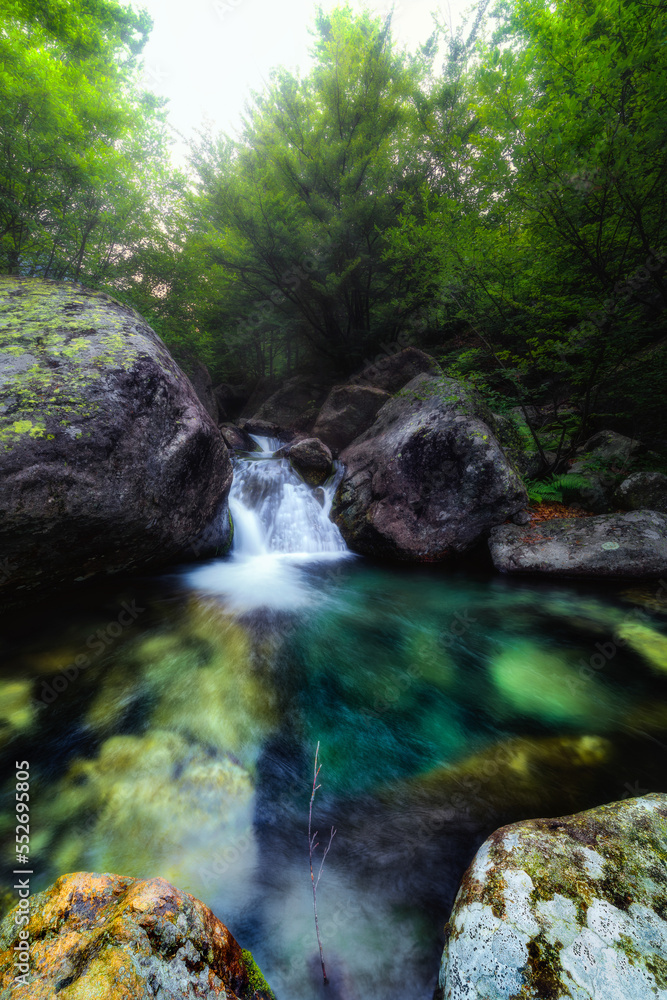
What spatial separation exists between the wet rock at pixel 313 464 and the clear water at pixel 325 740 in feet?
14.0

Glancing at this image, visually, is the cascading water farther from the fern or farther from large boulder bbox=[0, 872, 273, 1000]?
the fern

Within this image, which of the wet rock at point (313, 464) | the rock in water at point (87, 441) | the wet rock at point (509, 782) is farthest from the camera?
the wet rock at point (313, 464)

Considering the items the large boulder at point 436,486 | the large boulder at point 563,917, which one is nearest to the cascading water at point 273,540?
the large boulder at point 436,486

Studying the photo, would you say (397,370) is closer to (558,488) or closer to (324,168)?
(324,168)

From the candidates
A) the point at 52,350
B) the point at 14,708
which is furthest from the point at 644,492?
the point at 52,350

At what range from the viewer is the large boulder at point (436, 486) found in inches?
244

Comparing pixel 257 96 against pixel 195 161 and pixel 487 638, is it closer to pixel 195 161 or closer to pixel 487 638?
pixel 195 161

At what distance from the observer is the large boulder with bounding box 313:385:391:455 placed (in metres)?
10.9

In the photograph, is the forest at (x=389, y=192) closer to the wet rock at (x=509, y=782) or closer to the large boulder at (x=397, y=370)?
the large boulder at (x=397, y=370)

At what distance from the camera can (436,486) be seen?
638cm

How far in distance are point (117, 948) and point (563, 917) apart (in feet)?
5.13

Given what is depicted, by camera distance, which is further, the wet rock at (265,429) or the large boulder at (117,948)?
the wet rock at (265,429)

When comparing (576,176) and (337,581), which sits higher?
(576,176)

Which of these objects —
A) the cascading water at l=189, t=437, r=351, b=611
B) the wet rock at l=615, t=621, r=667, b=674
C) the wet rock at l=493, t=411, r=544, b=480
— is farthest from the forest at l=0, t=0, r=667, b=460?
the cascading water at l=189, t=437, r=351, b=611
